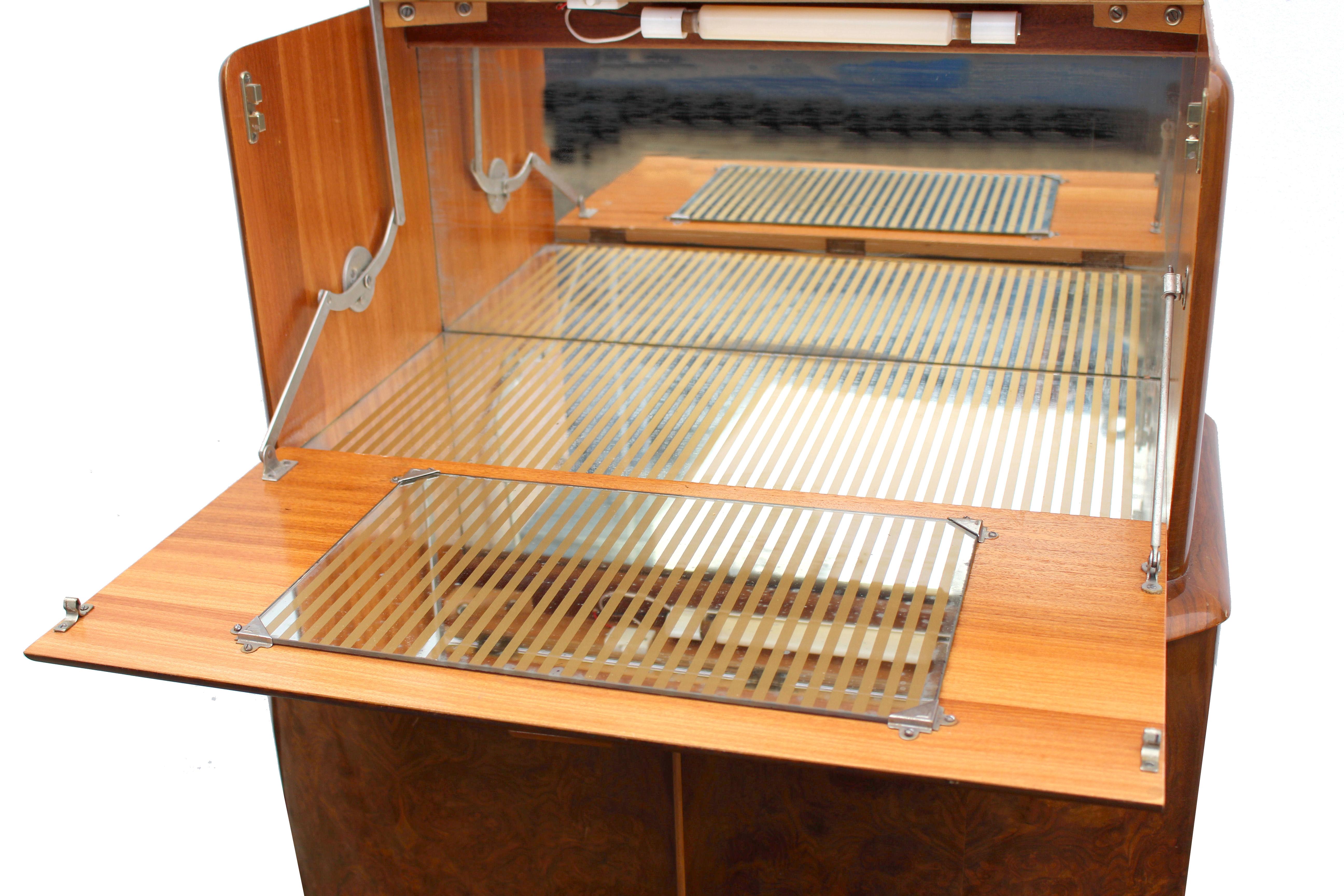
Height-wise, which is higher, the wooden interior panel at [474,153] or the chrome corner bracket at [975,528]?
the wooden interior panel at [474,153]

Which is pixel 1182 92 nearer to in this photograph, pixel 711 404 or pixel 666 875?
pixel 711 404

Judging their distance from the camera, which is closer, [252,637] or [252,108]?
[252,637]

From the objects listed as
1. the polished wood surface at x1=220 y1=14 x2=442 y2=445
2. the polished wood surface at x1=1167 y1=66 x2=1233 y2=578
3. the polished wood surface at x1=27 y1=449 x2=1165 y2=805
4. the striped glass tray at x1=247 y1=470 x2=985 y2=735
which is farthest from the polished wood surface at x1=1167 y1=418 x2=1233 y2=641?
the polished wood surface at x1=220 y1=14 x2=442 y2=445

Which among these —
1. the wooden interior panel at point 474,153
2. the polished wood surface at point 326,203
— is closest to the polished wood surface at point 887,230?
the wooden interior panel at point 474,153

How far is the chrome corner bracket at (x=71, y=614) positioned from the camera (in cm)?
126

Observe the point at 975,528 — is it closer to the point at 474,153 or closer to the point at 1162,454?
the point at 1162,454

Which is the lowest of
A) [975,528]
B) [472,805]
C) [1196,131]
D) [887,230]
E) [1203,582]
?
[472,805]

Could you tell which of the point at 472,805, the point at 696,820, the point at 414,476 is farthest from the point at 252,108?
the point at 696,820

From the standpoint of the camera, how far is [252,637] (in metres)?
1.24

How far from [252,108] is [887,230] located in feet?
3.27

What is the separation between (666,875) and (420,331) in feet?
2.90

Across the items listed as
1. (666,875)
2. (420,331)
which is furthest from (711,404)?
(666,875)

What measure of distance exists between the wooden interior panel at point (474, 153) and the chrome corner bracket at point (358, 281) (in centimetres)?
11

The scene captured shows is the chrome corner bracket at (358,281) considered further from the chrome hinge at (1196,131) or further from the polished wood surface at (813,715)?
the chrome hinge at (1196,131)
